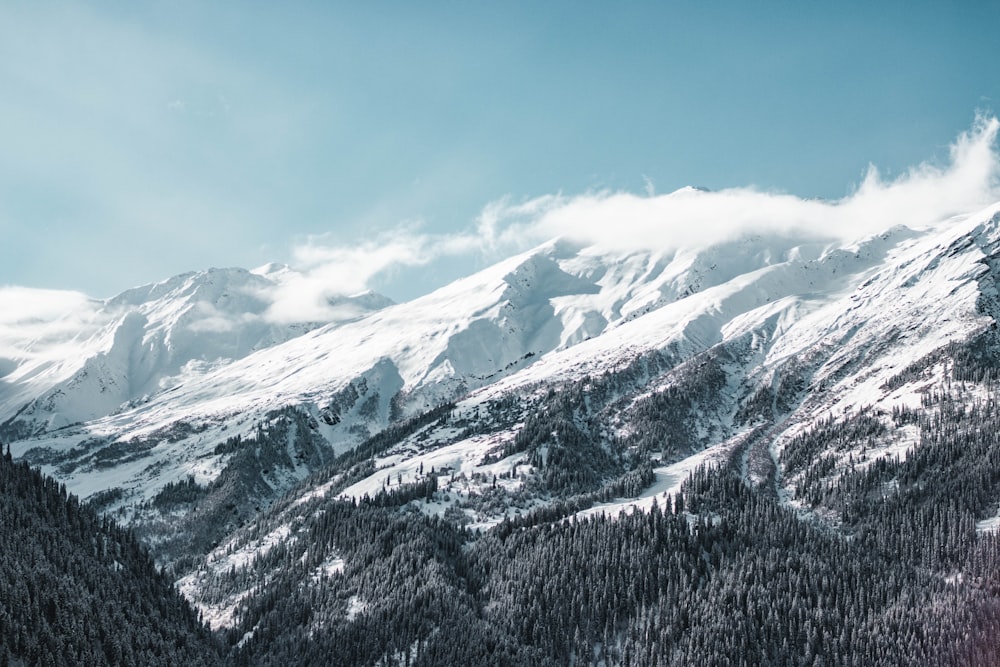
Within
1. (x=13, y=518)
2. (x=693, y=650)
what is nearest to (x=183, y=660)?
(x=13, y=518)

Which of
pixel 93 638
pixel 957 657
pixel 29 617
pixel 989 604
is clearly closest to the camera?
pixel 29 617

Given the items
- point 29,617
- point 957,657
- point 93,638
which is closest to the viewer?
point 29,617

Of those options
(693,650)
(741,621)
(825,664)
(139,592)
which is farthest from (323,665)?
(825,664)

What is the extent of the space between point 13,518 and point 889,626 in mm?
213685

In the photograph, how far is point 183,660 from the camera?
175 meters

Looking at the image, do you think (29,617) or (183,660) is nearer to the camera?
(29,617)

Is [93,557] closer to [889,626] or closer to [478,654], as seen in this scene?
[478,654]

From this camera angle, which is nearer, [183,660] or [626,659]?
[183,660]

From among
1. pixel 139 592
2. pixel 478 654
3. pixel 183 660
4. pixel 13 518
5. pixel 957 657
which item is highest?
pixel 13 518

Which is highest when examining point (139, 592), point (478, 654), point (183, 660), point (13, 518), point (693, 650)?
point (13, 518)

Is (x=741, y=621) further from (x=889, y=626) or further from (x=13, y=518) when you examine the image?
(x=13, y=518)

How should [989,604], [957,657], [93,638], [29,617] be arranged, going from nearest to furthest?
[29,617]
[93,638]
[957,657]
[989,604]

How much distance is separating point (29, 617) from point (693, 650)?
147645 mm

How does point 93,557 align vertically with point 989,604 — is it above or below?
above
